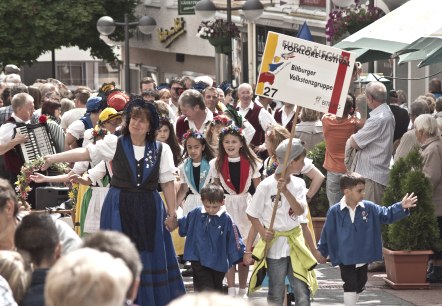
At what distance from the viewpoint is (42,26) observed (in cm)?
4466

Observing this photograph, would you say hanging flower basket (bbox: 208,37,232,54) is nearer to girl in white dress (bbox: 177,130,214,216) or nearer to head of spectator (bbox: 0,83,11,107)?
head of spectator (bbox: 0,83,11,107)

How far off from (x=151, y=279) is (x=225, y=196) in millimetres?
2034

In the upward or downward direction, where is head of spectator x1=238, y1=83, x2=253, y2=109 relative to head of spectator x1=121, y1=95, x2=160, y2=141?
downward

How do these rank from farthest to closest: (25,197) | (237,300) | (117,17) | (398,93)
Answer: (117,17) < (398,93) < (25,197) < (237,300)

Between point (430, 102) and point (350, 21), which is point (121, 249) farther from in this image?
point (350, 21)

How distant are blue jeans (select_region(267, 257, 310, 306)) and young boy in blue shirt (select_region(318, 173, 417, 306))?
625mm

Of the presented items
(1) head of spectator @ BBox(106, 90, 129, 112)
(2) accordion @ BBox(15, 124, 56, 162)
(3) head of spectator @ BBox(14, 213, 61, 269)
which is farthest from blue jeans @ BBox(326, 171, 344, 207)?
(3) head of spectator @ BBox(14, 213, 61, 269)

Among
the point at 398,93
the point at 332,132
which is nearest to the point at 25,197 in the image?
the point at 332,132

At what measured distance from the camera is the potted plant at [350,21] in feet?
70.5

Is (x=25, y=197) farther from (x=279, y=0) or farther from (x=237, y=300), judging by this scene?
(x=279, y=0)

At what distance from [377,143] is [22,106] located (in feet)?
13.1

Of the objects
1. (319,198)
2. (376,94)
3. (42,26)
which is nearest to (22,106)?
(319,198)

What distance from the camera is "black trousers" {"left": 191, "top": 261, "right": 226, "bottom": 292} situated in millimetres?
11711

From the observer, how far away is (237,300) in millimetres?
4320
